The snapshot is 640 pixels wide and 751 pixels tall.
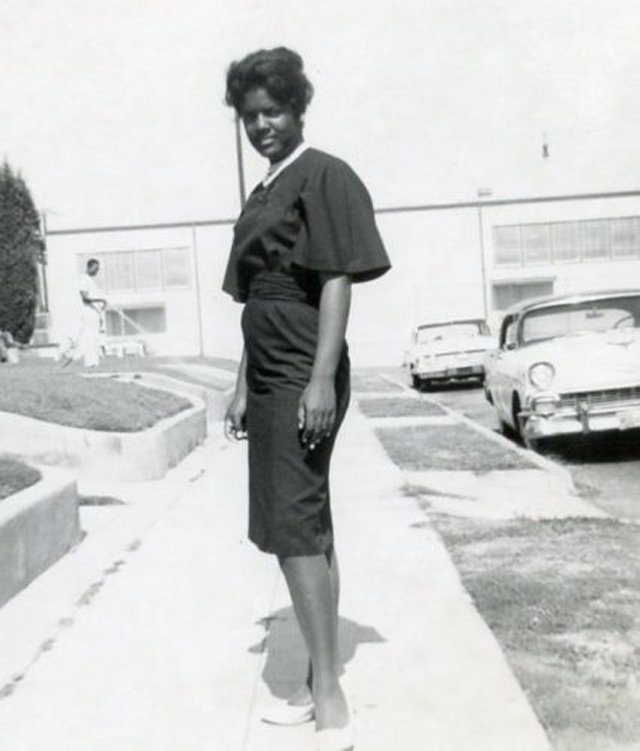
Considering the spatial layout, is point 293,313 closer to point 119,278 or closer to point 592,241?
point 592,241

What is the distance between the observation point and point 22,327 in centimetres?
3862

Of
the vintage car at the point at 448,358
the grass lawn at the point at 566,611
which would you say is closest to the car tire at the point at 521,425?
the grass lawn at the point at 566,611

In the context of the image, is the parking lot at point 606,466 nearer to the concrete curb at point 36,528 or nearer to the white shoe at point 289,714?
the concrete curb at point 36,528

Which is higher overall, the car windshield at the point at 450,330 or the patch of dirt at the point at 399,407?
the car windshield at the point at 450,330

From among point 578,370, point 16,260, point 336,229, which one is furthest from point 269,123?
point 16,260

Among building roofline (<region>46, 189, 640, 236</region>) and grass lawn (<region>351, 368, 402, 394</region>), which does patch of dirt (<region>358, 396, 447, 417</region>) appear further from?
building roofline (<region>46, 189, 640, 236</region>)

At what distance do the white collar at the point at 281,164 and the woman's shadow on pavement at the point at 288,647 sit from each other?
5.38 feet

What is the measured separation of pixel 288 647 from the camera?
4.34 metres

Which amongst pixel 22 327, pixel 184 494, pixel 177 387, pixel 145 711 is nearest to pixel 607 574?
pixel 145 711

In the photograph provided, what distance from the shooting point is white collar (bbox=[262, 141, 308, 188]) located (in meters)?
3.45

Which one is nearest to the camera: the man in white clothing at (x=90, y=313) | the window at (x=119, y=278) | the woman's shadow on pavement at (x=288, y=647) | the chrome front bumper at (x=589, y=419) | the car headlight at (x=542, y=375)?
the woman's shadow on pavement at (x=288, y=647)

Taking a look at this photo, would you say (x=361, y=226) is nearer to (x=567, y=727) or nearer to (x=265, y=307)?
(x=265, y=307)

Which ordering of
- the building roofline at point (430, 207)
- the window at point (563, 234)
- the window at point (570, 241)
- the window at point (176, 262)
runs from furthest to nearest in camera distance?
1. the window at point (176, 262)
2. the window at point (563, 234)
3. the window at point (570, 241)
4. the building roofline at point (430, 207)

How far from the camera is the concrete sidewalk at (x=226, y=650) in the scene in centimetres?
346
